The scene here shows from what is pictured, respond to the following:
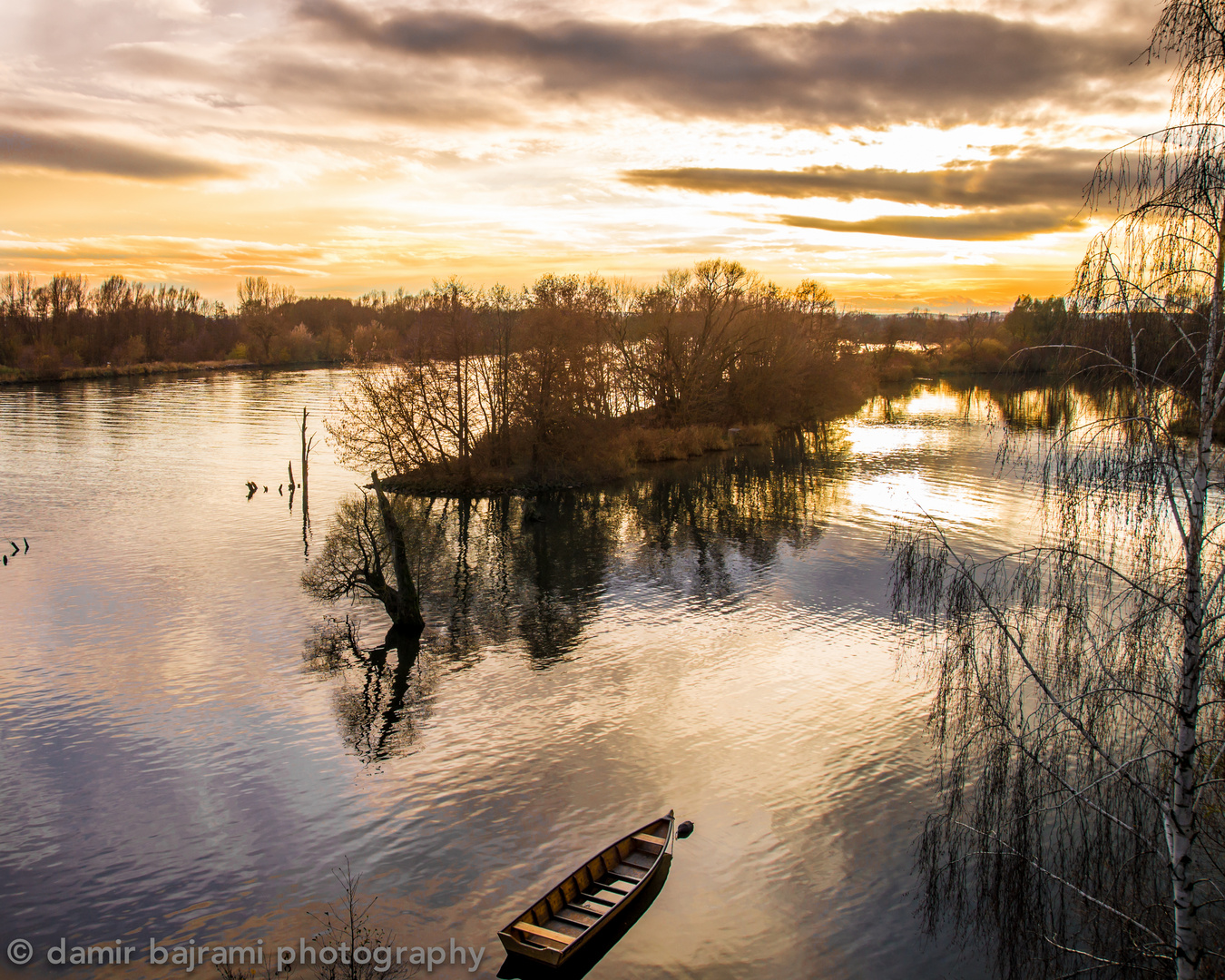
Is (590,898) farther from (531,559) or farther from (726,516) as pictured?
(726,516)

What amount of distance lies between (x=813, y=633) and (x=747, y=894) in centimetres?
1388

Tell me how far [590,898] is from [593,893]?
139 mm

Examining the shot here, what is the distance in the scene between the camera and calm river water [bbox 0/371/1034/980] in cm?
1547

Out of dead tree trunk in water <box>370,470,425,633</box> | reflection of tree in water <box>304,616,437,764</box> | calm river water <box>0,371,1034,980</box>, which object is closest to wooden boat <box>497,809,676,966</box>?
calm river water <box>0,371,1034,980</box>

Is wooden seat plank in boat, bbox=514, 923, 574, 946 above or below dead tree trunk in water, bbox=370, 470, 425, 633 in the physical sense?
below

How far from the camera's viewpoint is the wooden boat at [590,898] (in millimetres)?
13406

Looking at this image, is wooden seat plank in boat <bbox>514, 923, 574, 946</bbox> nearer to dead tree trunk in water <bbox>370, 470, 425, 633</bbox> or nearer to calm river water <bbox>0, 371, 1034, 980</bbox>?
calm river water <bbox>0, 371, 1034, 980</bbox>

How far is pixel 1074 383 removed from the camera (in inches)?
373

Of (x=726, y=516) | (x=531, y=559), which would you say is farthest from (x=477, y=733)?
(x=726, y=516)

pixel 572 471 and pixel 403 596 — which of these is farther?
pixel 572 471

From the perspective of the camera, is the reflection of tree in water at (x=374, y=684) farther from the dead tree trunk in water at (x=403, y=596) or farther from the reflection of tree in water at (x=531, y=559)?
the dead tree trunk in water at (x=403, y=596)

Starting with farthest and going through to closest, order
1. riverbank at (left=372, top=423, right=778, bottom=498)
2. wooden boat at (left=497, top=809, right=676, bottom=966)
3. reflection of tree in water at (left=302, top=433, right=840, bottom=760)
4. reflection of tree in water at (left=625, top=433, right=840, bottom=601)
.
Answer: riverbank at (left=372, top=423, right=778, bottom=498), reflection of tree in water at (left=625, top=433, right=840, bottom=601), reflection of tree in water at (left=302, top=433, right=840, bottom=760), wooden boat at (left=497, top=809, right=676, bottom=966)

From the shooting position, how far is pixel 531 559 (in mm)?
38406

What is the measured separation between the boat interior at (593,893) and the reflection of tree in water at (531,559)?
8056 mm
